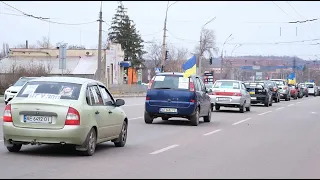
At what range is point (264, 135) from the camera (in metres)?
16.8

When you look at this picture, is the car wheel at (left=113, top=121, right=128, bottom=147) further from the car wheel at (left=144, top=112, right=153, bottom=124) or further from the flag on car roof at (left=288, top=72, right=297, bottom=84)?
the flag on car roof at (left=288, top=72, right=297, bottom=84)

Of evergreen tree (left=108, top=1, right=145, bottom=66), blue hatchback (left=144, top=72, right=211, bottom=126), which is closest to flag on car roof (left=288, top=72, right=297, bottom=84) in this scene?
evergreen tree (left=108, top=1, right=145, bottom=66)

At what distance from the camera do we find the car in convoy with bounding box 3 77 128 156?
408 inches

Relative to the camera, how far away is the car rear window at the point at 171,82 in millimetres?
19156

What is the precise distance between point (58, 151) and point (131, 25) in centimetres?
8820

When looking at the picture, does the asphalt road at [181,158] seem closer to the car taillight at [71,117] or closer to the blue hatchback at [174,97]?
the car taillight at [71,117]

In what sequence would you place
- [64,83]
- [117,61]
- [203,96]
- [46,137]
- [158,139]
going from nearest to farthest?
[46,137]
[64,83]
[158,139]
[203,96]
[117,61]

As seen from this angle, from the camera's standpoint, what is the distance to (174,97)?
19.1m

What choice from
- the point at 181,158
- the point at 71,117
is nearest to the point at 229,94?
the point at 181,158

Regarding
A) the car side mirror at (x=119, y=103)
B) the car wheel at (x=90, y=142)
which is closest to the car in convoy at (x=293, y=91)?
the car side mirror at (x=119, y=103)

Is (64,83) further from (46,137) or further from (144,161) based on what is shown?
(144,161)

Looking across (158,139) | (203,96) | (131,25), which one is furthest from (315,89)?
(158,139)

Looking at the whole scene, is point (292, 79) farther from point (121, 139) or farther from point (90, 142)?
point (90, 142)

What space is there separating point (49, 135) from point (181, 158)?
8.47 feet
